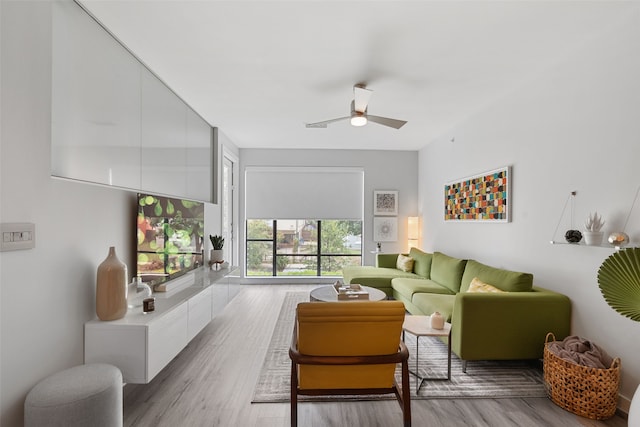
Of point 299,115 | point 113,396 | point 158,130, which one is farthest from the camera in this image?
point 299,115

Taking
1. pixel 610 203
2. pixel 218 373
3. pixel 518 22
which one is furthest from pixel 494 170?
pixel 218 373

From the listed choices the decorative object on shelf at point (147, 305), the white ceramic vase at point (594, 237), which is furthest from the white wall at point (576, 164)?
the decorative object on shelf at point (147, 305)

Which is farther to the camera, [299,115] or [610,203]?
[299,115]

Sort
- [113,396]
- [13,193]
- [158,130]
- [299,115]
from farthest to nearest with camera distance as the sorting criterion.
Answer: [299,115] → [158,130] → [113,396] → [13,193]

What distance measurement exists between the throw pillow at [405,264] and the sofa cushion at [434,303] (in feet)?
4.77

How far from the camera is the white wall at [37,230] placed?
1626mm

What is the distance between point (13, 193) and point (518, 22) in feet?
10.5

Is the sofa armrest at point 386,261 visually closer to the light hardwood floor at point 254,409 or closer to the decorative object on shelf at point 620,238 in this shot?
the light hardwood floor at point 254,409

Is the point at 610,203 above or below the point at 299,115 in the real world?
below

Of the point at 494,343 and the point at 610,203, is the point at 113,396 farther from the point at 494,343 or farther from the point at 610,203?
the point at 610,203

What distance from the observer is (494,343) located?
275 cm

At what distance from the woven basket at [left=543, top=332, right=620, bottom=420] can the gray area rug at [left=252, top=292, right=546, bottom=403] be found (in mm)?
238

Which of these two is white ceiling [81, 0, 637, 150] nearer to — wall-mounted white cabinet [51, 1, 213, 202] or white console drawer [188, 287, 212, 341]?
wall-mounted white cabinet [51, 1, 213, 202]

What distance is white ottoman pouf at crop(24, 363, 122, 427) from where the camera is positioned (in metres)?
1.60
